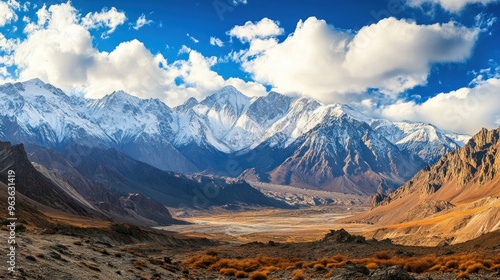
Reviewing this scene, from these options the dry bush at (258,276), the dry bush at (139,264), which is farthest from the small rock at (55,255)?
the dry bush at (258,276)

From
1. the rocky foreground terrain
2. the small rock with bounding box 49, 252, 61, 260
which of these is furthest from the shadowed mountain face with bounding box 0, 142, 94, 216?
the small rock with bounding box 49, 252, 61, 260

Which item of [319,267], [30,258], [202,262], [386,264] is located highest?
[30,258]

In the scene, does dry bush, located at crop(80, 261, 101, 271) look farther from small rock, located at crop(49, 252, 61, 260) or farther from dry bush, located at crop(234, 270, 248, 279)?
dry bush, located at crop(234, 270, 248, 279)

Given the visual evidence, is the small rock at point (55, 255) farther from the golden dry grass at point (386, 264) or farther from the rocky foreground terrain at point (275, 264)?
the golden dry grass at point (386, 264)

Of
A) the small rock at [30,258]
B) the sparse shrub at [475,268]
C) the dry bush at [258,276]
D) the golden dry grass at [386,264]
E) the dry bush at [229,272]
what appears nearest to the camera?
the small rock at [30,258]

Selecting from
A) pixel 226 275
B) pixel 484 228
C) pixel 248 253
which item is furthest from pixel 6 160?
pixel 484 228

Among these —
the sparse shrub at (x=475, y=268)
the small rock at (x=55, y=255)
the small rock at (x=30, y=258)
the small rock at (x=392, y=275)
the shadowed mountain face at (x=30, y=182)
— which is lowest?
the sparse shrub at (x=475, y=268)

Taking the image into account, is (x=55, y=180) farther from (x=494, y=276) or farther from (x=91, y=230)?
(x=494, y=276)

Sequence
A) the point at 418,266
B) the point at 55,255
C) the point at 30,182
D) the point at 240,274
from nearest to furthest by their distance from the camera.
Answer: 1. the point at 55,255
2. the point at 418,266
3. the point at 240,274
4. the point at 30,182

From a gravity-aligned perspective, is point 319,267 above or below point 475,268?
below

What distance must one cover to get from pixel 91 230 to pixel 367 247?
49257mm

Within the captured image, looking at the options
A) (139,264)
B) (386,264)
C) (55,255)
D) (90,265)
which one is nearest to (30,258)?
(55,255)

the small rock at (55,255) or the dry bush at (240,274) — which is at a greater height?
the small rock at (55,255)

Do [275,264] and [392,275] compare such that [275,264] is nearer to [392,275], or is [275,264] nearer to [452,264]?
[452,264]
